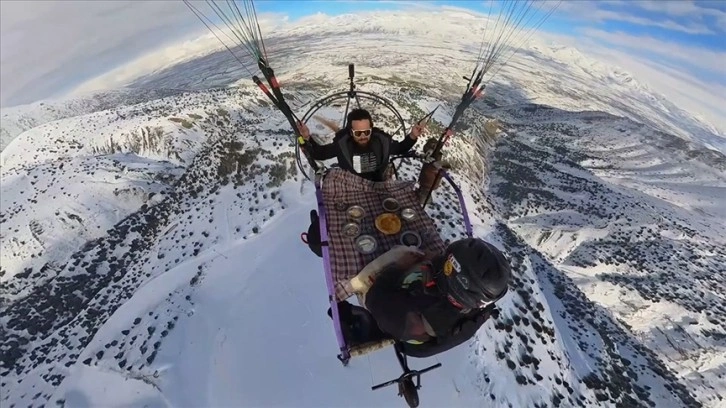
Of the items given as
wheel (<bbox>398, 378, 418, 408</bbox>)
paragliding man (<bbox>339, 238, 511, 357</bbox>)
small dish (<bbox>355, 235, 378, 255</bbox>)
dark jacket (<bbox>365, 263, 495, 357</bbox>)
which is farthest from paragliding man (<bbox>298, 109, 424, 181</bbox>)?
wheel (<bbox>398, 378, 418, 408</bbox>)

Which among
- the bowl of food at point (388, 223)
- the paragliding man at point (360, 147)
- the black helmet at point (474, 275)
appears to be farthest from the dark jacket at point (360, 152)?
the black helmet at point (474, 275)

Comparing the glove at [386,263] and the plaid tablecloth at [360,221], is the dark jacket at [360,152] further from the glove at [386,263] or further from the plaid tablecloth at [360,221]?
the glove at [386,263]

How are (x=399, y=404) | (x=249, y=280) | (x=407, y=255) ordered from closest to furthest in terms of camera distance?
(x=407, y=255) < (x=399, y=404) < (x=249, y=280)

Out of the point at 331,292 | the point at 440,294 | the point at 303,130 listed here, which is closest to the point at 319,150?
the point at 303,130

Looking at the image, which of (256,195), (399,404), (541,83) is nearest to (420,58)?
(541,83)

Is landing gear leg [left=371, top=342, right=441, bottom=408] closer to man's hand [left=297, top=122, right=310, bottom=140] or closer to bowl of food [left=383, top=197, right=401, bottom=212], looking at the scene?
bowl of food [left=383, top=197, right=401, bottom=212]

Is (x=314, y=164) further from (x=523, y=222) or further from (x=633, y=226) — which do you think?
(x=633, y=226)
